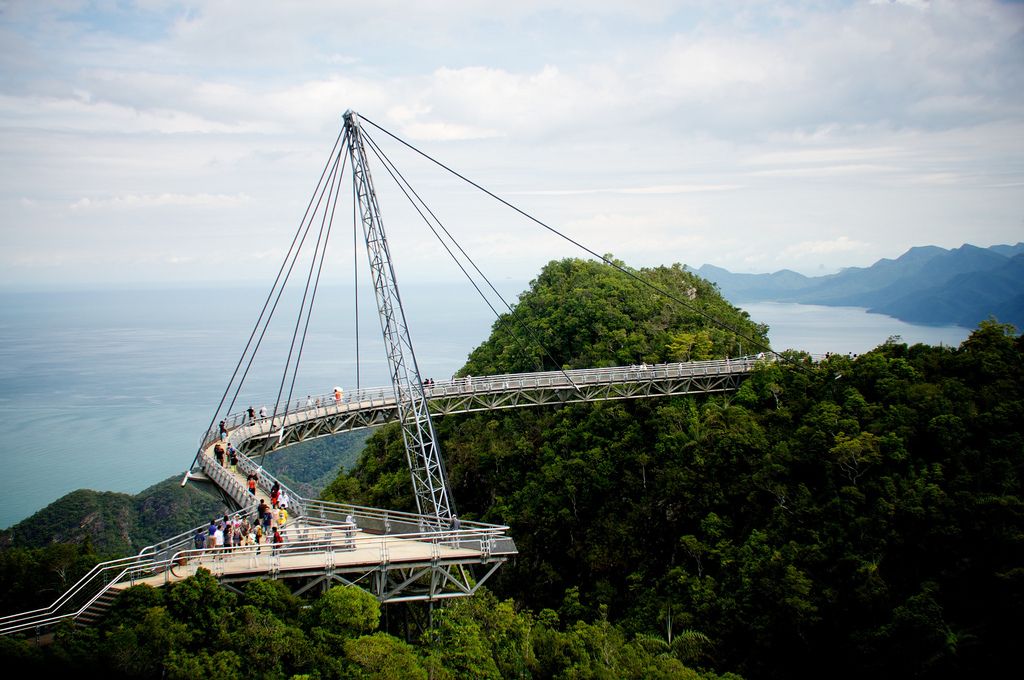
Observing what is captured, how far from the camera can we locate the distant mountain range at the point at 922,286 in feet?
374

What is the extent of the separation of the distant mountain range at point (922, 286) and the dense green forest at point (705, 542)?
58178mm

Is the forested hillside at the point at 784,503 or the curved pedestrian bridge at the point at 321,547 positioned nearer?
the curved pedestrian bridge at the point at 321,547

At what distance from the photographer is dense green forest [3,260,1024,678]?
1530 centimetres

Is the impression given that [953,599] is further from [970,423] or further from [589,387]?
[589,387]

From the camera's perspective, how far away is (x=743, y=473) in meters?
28.2

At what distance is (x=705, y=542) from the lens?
86.8 ft

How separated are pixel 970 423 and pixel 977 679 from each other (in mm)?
9862

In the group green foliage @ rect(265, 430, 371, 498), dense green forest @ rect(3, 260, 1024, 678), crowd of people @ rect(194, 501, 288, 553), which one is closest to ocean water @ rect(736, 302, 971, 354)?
green foliage @ rect(265, 430, 371, 498)

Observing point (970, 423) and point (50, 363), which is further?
point (50, 363)

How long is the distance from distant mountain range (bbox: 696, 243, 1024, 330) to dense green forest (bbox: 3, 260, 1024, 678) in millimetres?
58178

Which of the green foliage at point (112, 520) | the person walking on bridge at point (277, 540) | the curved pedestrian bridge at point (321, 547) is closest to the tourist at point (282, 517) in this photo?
the curved pedestrian bridge at point (321, 547)

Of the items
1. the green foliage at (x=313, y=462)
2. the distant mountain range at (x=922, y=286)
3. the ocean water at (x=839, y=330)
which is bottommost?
the green foliage at (x=313, y=462)

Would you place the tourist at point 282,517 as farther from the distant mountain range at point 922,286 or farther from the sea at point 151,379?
the distant mountain range at point 922,286

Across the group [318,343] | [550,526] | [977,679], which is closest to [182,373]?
[318,343]
